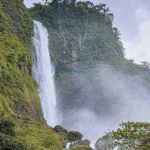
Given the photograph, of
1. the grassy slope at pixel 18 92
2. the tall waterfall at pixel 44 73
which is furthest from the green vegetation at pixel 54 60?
the tall waterfall at pixel 44 73

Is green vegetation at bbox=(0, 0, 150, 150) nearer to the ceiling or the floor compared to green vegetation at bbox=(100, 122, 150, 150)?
nearer to the ceiling

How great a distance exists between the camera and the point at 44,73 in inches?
2594

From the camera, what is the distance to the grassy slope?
107 ft

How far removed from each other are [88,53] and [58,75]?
1233 centimetres

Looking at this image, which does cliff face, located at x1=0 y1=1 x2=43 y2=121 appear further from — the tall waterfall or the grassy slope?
the tall waterfall

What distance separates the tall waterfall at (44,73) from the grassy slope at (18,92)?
6.94 feet

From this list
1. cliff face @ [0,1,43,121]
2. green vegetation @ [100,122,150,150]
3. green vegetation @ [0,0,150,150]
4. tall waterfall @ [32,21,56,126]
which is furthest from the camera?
tall waterfall @ [32,21,56,126]

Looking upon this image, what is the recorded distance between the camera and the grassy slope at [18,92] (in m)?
32.6

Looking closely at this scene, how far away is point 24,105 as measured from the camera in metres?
47.4

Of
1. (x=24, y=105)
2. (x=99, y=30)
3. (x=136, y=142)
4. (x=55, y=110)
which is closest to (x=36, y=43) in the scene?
(x=55, y=110)

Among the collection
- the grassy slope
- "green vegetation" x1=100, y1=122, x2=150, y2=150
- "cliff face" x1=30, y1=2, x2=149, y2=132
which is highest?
"cliff face" x1=30, y1=2, x2=149, y2=132

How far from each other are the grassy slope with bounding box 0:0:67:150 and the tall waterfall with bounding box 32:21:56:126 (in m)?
2.11

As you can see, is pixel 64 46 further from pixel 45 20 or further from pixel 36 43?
pixel 36 43

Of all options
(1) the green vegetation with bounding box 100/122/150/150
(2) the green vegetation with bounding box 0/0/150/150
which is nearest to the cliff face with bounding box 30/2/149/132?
(2) the green vegetation with bounding box 0/0/150/150
